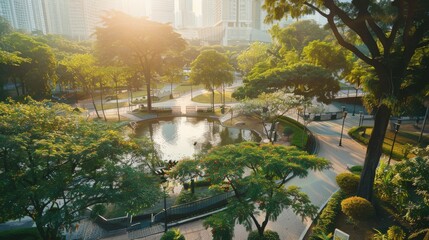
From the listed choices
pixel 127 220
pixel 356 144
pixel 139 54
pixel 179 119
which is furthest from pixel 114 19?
pixel 356 144

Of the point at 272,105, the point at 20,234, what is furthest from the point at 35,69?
the point at 272,105

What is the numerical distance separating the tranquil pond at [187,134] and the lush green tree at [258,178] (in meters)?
15.1

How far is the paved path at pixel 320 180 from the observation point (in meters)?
15.1

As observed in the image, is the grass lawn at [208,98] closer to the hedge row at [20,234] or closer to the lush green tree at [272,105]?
the lush green tree at [272,105]

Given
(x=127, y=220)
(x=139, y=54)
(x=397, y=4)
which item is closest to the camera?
(x=397, y=4)

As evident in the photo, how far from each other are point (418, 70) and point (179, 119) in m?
32.1

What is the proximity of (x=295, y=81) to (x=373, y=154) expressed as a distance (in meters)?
19.6

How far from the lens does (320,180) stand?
2103 centimetres

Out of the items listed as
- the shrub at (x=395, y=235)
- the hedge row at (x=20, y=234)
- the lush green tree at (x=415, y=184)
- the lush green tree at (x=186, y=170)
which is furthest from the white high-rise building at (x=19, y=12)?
the shrub at (x=395, y=235)

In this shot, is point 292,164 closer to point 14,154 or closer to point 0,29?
point 14,154

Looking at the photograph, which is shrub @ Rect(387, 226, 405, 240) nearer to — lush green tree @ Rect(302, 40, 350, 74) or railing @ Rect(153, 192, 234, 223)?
railing @ Rect(153, 192, 234, 223)

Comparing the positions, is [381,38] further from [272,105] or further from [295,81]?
[295,81]

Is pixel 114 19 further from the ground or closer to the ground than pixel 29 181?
further from the ground

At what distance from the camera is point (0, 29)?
78875 mm
